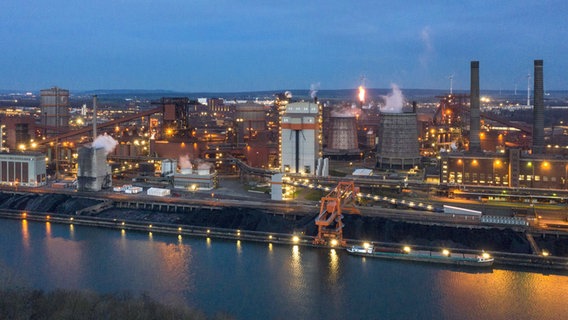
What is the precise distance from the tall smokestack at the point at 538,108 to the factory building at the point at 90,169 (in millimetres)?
12312

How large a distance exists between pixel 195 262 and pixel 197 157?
9653 millimetres

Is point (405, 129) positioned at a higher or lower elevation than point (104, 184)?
higher

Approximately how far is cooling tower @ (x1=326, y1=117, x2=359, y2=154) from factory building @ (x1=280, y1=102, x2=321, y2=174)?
466 centimetres

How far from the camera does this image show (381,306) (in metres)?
9.43

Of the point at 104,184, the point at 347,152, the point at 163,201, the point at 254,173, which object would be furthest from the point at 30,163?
the point at 347,152

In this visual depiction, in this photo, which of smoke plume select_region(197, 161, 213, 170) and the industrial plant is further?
smoke plume select_region(197, 161, 213, 170)

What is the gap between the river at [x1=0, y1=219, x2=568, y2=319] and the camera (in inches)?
365

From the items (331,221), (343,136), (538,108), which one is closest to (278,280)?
(331,221)

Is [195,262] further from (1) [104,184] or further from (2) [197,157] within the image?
(2) [197,157]

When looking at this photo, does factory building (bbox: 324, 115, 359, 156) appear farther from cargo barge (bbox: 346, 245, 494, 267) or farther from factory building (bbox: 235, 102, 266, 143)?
cargo barge (bbox: 346, 245, 494, 267)

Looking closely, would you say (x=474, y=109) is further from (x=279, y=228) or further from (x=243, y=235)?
(x=243, y=235)

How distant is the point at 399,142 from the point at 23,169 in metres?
11.2

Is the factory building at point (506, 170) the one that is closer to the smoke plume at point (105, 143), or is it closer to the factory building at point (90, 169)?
the factory building at point (90, 169)

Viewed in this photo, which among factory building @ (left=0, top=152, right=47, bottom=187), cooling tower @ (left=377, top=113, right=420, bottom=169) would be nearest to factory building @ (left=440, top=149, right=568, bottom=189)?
cooling tower @ (left=377, top=113, right=420, bottom=169)
